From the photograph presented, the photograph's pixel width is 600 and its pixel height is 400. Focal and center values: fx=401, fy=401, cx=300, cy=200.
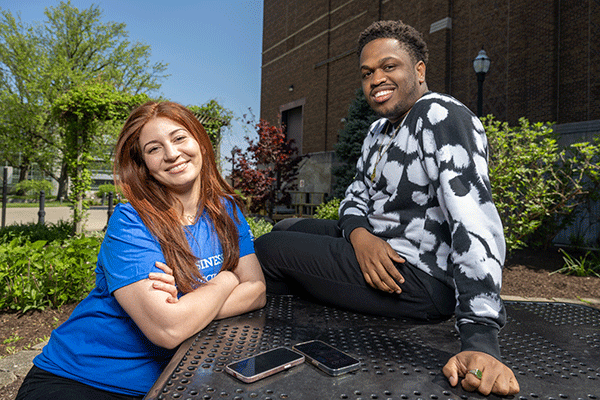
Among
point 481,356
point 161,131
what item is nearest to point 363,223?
point 481,356

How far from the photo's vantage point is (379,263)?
175 cm

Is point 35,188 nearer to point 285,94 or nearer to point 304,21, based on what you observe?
point 285,94

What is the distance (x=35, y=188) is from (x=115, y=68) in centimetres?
1001

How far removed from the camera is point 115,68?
2638 cm

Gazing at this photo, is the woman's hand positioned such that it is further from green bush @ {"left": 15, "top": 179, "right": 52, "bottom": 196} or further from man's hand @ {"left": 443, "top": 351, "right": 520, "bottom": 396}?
green bush @ {"left": 15, "top": 179, "right": 52, "bottom": 196}

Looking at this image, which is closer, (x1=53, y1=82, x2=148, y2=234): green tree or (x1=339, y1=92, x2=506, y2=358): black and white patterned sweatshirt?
(x1=339, y1=92, x2=506, y2=358): black and white patterned sweatshirt

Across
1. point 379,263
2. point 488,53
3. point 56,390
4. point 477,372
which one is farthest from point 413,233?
point 488,53

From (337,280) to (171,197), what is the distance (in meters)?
0.86

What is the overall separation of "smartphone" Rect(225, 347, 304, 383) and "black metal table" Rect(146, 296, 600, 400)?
2 cm

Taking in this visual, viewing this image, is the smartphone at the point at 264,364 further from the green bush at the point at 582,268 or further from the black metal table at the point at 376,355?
the green bush at the point at 582,268

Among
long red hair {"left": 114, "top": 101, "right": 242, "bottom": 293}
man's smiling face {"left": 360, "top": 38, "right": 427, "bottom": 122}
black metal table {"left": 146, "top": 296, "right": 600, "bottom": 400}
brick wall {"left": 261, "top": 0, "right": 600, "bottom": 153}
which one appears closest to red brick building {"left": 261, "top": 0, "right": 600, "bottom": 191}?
brick wall {"left": 261, "top": 0, "right": 600, "bottom": 153}

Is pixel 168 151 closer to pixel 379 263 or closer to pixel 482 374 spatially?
pixel 379 263

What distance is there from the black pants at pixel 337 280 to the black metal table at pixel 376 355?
63 mm

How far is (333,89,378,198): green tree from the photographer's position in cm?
1339
